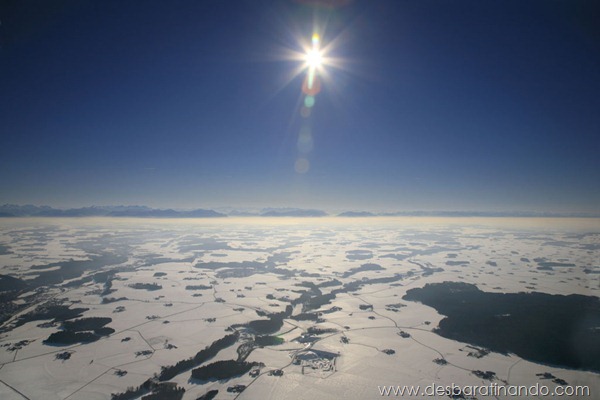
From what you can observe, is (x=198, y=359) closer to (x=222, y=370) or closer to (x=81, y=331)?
(x=222, y=370)

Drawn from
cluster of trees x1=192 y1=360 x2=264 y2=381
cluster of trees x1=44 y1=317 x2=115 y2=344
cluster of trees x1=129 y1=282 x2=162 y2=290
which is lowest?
cluster of trees x1=129 y1=282 x2=162 y2=290

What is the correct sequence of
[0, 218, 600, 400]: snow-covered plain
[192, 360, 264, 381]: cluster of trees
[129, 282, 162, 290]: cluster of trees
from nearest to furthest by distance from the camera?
[0, 218, 600, 400]: snow-covered plain → [192, 360, 264, 381]: cluster of trees → [129, 282, 162, 290]: cluster of trees

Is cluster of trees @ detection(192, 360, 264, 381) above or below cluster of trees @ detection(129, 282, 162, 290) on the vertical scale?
above

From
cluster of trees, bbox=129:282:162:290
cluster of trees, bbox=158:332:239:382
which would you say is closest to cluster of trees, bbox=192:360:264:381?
cluster of trees, bbox=158:332:239:382

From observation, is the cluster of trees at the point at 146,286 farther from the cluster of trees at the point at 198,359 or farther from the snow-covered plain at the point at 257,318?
the cluster of trees at the point at 198,359

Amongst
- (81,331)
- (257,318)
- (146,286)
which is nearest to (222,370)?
(257,318)

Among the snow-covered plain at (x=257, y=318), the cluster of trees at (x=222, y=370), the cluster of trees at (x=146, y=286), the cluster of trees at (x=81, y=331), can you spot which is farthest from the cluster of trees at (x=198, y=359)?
the cluster of trees at (x=146, y=286)

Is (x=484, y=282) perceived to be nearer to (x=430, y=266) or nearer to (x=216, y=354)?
(x=430, y=266)

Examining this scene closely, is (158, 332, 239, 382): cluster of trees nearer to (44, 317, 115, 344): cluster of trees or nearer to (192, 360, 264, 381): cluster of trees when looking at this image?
(192, 360, 264, 381): cluster of trees

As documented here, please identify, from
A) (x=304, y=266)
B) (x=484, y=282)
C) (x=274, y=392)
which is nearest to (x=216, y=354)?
(x=274, y=392)

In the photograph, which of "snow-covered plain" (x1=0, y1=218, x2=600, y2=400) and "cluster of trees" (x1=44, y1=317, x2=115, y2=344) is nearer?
"snow-covered plain" (x1=0, y1=218, x2=600, y2=400)

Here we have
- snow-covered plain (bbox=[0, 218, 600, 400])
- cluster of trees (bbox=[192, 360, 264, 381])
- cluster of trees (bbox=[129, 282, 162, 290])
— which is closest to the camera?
snow-covered plain (bbox=[0, 218, 600, 400])
